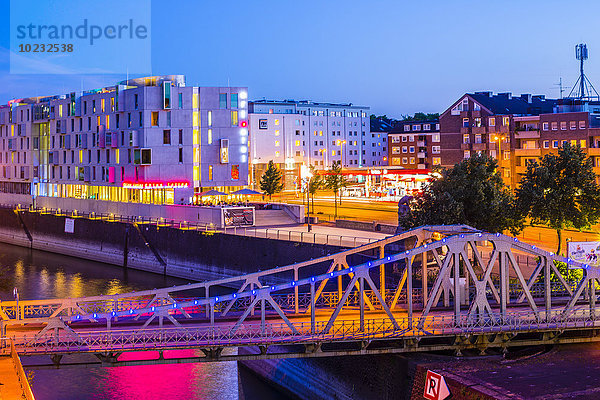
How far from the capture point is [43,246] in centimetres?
9956

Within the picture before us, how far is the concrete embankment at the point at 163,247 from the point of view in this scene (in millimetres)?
64625

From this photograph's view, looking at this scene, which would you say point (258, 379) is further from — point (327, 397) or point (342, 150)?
point (342, 150)

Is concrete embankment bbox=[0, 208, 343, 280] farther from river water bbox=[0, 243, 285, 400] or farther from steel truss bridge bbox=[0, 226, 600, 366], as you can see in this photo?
steel truss bridge bbox=[0, 226, 600, 366]

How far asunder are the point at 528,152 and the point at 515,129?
458 cm

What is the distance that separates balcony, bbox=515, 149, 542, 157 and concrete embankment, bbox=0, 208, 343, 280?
4404 centimetres

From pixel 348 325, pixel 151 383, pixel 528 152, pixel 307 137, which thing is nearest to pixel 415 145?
pixel 307 137

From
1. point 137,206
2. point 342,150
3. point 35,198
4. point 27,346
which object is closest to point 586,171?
point 27,346

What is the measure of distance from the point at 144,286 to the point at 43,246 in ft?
116

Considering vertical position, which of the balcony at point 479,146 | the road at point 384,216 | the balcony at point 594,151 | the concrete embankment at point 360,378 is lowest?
the concrete embankment at point 360,378

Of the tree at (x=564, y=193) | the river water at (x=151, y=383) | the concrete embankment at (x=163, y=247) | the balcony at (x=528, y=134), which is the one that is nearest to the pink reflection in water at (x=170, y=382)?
the river water at (x=151, y=383)

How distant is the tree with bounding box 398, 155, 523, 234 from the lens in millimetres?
49062

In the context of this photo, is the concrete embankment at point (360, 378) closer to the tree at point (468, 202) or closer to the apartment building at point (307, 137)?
the tree at point (468, 202)

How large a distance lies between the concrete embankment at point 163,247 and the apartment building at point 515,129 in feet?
94.6

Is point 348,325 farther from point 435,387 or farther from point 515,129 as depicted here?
point 515,129
